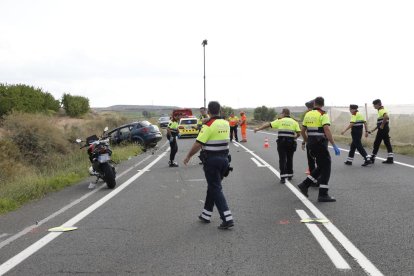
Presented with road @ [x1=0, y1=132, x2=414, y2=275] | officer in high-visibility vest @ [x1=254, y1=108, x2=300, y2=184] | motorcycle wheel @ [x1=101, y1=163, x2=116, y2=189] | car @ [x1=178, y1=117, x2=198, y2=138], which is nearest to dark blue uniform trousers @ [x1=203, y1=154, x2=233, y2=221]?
road @ [x1=0, y1=132, x2=414, y2=275]

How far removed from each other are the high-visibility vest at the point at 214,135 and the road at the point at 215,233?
114 centimetres

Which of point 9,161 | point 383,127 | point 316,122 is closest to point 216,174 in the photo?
point 316,122

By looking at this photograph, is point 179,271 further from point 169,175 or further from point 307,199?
point 169,175

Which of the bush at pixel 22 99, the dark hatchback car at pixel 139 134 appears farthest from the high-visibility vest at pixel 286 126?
the bush at pixel 22 99

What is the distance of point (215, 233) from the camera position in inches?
249

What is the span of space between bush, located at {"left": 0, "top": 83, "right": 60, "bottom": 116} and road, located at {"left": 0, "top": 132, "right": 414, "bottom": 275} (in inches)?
1246

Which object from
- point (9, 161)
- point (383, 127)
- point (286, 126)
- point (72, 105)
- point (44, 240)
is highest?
point (72, 105)

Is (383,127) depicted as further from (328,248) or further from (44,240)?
(44,240)

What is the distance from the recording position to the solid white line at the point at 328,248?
15.9 feet

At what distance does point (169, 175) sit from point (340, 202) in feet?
18.7

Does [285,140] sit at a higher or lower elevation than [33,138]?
higher

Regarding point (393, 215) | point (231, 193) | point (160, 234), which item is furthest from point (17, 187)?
point (393, 215)

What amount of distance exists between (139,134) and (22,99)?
2215 centimetres

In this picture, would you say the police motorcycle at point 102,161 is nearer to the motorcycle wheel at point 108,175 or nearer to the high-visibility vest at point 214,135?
the motorcycle wheel at point 108,175
